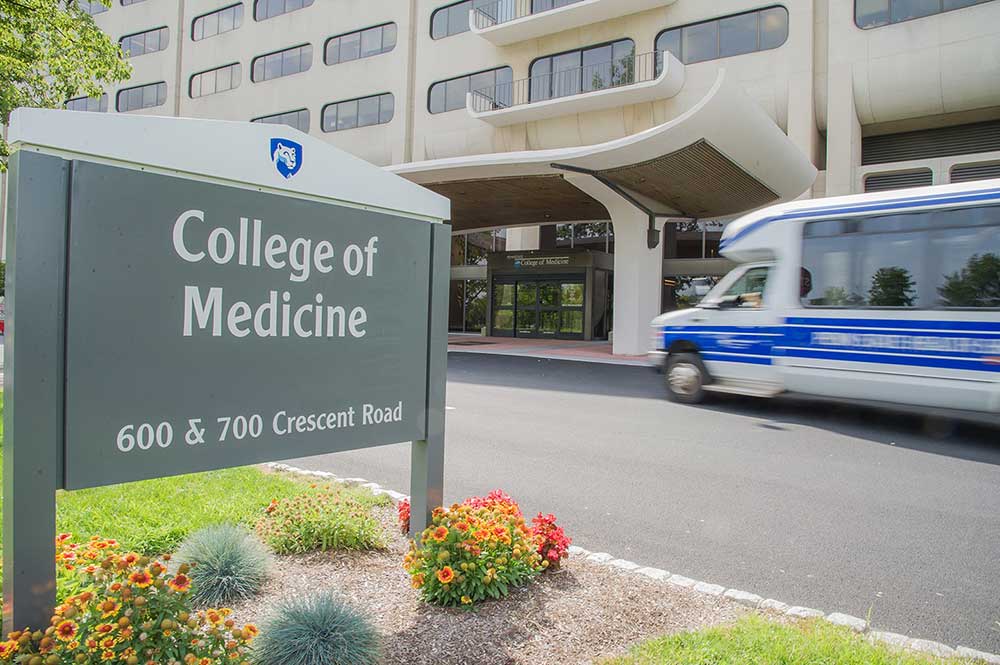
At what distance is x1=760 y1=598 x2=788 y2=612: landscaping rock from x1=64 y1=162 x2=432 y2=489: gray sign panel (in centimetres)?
199

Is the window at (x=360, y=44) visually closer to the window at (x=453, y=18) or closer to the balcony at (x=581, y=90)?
the window at (x=453, y=18)

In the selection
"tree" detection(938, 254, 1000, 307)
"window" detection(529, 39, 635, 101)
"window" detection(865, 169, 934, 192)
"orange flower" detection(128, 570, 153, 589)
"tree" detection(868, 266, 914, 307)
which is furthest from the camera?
"window" detection(529, 39, 635, 101)

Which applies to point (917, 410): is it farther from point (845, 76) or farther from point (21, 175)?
point (845, 76)

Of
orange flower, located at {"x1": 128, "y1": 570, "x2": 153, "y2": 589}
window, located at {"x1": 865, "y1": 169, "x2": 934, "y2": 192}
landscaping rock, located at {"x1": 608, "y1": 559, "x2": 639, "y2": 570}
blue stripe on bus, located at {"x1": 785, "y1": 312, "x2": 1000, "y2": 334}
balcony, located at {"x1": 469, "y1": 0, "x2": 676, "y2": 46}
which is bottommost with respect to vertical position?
landscaping rock, located at {"x1": 608, "y1": 559, "x2": 639, "y2": 570}

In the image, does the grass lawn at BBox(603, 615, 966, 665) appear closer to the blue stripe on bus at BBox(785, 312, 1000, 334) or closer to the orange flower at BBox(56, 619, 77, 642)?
the orange flower at BBox(56, 619, 77, 642)

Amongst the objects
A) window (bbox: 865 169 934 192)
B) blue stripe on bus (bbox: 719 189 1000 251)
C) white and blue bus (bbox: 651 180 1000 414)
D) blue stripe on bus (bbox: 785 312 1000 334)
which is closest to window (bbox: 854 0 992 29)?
window (bbox: 865 169 934 192)

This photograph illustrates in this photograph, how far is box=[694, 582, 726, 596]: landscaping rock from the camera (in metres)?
3.49

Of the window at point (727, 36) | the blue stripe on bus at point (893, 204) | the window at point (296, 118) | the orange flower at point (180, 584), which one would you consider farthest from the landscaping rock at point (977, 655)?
the window at point (296, 118)

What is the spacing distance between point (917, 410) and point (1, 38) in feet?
48.1

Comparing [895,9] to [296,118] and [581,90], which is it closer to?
[581,90]

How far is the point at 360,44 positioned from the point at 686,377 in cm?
2557

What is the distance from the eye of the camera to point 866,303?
869 cm

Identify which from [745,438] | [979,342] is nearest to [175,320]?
[745,438]

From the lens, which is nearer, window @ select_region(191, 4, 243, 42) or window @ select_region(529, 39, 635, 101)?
window @ select_region(529, 39, 635, 101)
